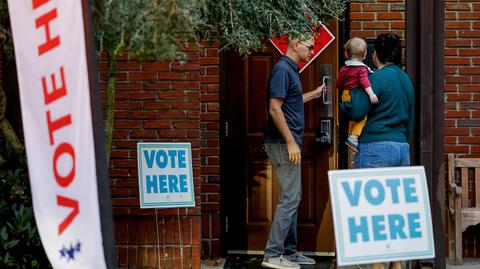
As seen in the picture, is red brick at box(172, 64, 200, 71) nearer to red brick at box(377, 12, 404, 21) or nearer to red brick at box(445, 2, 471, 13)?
red brick at box(377, 12, 404, 21)

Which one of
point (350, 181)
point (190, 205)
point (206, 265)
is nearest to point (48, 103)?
point (350, 181)

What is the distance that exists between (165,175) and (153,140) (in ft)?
1.47

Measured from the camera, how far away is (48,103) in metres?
4.53

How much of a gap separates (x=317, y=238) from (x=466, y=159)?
1.56 metres

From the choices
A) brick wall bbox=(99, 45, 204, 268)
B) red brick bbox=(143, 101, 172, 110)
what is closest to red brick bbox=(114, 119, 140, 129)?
brick wall bbox=(99, 45, 204, 268)

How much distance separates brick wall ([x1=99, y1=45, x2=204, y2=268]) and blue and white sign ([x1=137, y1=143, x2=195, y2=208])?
0.25 m

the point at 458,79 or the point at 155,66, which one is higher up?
the point at 155,66

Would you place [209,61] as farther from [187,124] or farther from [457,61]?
[457,61]

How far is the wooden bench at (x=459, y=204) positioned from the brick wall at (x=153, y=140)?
222 centimetres

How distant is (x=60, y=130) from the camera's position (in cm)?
450

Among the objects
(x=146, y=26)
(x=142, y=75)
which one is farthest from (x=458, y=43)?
(x=146, y=26)

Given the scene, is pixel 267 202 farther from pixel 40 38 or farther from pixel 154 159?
pixel 40 38

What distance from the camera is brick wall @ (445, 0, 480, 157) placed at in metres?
7.62

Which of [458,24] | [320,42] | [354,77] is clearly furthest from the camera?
[320,42]
